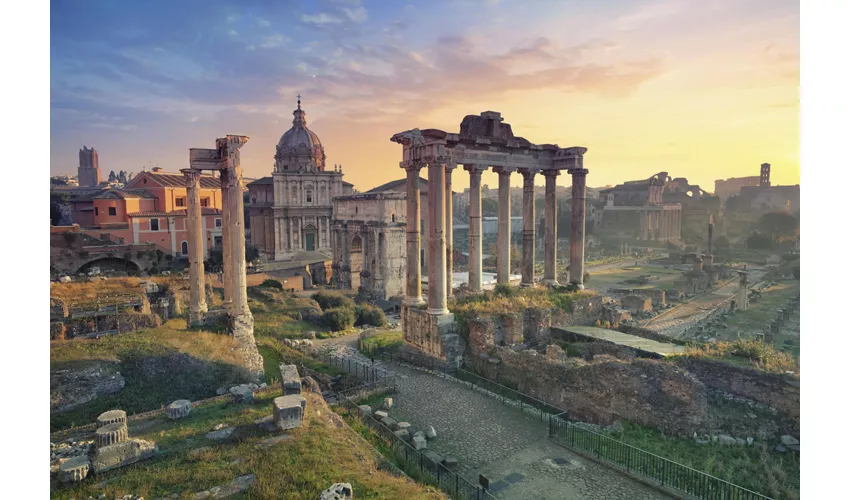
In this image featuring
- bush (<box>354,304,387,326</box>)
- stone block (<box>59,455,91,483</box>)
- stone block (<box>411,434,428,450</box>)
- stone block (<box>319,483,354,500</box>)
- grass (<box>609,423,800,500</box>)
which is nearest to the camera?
stone block (<box>319,483,354,500</box>)

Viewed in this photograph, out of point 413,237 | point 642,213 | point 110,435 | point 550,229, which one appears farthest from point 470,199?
point 642,213

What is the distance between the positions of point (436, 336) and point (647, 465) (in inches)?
290

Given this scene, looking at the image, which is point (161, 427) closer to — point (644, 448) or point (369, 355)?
point (369, 355)

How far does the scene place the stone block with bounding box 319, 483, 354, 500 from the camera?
6.66 meters

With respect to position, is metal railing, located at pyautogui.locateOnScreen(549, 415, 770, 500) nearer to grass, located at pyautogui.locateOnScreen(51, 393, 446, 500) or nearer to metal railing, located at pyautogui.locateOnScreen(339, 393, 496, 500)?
metal railing, located at pyautogui.locateOnScreen(339, 393, 496, 500)

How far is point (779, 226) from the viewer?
202ft

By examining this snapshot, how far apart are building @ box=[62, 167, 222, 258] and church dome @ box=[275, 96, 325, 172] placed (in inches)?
361

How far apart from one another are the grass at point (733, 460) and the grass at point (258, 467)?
4.95m

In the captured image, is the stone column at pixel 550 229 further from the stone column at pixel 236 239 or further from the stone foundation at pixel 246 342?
the stone column at pixel 236 239

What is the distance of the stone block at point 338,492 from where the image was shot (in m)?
6.66

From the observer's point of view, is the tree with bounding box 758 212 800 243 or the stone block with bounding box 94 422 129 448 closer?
the stone block with bounding box 94 422 129 448

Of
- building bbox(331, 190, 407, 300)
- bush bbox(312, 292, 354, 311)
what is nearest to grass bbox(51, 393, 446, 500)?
bush bbox(312, 292, 354, 311)

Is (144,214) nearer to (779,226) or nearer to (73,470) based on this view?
(73,470)
